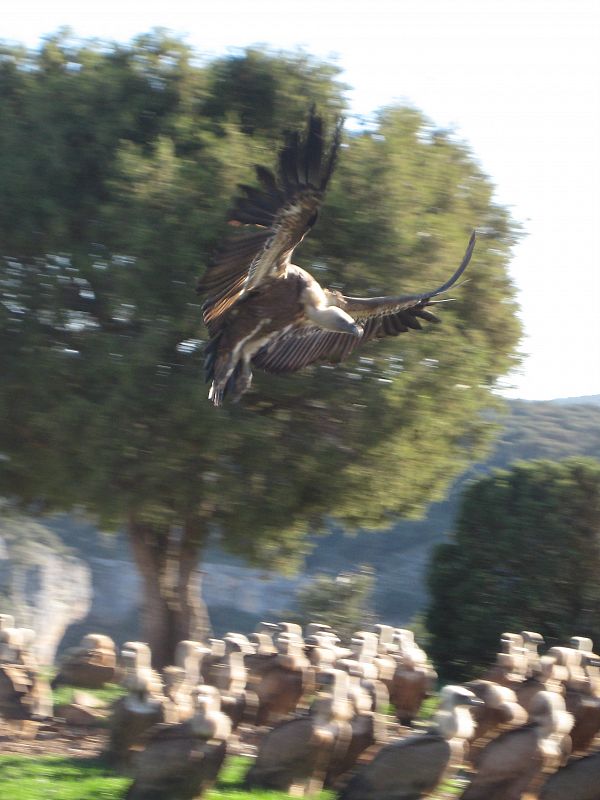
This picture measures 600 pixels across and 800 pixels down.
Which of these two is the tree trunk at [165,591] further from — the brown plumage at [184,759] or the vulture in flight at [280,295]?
the vulture in flight at [280,295]

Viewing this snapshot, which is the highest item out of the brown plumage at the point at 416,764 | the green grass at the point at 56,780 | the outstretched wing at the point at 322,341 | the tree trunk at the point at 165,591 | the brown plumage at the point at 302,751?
the outstretched wing at the point at 322,341

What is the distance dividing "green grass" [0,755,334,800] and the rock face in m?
17.9

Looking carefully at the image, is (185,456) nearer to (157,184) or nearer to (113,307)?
(113,307)

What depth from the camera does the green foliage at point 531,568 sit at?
46.2 feet

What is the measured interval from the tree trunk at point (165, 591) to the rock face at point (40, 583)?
12466 mm

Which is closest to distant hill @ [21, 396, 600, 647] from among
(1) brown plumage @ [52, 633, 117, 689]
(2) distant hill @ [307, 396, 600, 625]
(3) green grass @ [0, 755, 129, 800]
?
(2) distant hill @ [307, 396, 600, 625]

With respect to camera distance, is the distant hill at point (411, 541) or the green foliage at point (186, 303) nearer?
the green foliage at point (186, 303)

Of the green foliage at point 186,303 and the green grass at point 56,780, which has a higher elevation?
the green foliage at point 186,303

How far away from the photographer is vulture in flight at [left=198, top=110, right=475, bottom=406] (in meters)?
6.33

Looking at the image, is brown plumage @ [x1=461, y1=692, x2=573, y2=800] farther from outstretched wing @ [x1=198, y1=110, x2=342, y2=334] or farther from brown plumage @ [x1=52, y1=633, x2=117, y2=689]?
brown plumage @ [x1=52, y1=633, x2=117, y2=689]

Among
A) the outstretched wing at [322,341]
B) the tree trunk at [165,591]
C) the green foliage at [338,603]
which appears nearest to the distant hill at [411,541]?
the green foliage at [338,603]

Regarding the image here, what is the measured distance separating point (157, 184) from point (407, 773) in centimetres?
678

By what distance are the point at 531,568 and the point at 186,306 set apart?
5665mm

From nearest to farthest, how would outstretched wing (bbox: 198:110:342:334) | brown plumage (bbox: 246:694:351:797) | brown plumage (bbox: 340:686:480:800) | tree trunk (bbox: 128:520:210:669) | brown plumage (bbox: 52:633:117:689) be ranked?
outstretched wing (bbox: 198:110:342:334)
brown plumage (bbox: 340:686:480:800)
brown plumage (bbox: 246:694:351:797)
brown plumage (bbox: 52:633:117:689)
tree trunk (bbox: 128:520:210:669)
